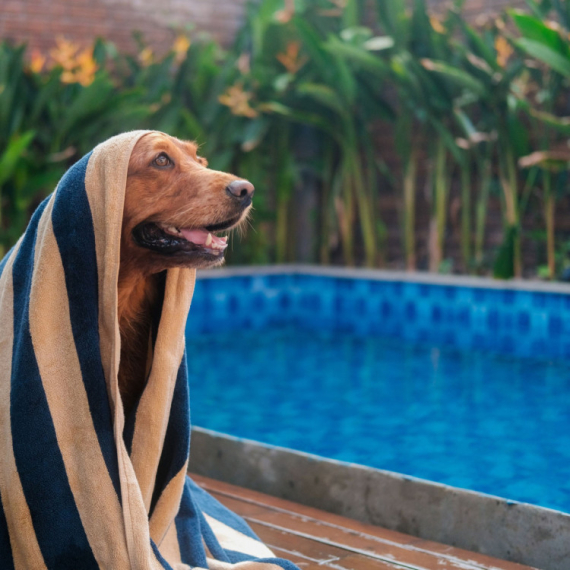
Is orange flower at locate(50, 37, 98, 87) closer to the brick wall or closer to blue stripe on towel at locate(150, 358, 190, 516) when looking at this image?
the brick wall

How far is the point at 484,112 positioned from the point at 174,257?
5.43 m

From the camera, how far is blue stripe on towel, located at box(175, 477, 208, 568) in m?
2.08

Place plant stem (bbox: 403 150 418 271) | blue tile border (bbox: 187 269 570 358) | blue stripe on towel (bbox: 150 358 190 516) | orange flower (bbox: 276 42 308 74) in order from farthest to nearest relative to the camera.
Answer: orange flower (bbox: 276 42 308 74)
plant stem (bbox: 403 150 418 271)
blue tile border (bbox: 187 269 570 358)
blue stripe on towel (bbox: 150 358 190 516)

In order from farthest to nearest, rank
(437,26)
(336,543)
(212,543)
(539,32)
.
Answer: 1. (437,26)
2. (539,32)
3. (336,543)
4. (212,543)

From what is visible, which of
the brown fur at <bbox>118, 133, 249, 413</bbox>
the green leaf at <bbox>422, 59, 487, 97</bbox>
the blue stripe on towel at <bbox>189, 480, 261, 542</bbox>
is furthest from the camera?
the green leaf at <bbox>422, 59, 487, 97</bbox>

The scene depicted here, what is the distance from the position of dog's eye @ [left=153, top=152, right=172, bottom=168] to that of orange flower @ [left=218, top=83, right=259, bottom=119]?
5.73 meters

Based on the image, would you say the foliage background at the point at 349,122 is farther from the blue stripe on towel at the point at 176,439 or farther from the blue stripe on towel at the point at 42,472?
the blue stripe on towel at the point at 42,472

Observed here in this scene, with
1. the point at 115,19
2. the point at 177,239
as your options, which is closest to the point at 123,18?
the point at 115,19

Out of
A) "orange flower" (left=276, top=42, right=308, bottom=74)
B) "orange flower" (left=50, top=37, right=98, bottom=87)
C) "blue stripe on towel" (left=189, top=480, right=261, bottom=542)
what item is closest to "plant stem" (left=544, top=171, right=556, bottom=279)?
"orange flower" (left=276, top=42, right=308, bottom=74)

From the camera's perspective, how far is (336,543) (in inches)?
90.6

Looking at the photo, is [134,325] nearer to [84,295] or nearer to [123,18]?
[84,295]

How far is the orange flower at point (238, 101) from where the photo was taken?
299 inches

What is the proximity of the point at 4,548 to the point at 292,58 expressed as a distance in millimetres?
6618

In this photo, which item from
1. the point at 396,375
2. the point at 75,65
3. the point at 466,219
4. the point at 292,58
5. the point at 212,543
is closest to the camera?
the point at 212,543
